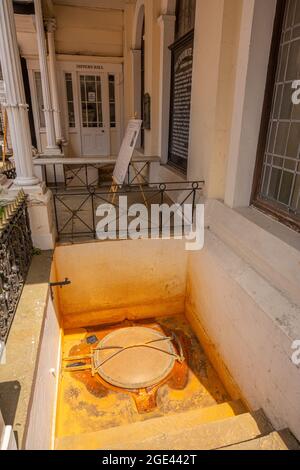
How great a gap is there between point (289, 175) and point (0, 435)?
268cm

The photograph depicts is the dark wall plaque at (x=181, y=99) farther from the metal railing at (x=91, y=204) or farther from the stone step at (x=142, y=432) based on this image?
the stone step at (x=142, y=432)

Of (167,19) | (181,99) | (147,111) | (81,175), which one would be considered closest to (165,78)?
(181,99)

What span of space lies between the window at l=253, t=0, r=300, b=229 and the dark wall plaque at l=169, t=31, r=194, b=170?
1.78m

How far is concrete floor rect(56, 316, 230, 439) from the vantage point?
98.4 inches

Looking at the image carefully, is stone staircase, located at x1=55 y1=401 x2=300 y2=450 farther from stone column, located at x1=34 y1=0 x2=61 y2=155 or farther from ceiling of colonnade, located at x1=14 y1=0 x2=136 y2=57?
ceiling of colonnade, located at x1=14 y1=0 x2=136 y2=57

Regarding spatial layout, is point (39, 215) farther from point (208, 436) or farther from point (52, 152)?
point (52, 152)

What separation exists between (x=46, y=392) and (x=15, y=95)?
103 inches

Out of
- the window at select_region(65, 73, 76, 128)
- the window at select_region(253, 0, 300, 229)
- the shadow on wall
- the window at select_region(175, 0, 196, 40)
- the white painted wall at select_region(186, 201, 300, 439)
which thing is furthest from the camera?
the window at select_region(65, 73, 76, 128)

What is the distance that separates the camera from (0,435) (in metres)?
1.07

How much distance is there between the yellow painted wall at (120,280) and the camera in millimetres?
3482

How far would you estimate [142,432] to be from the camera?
2172mm

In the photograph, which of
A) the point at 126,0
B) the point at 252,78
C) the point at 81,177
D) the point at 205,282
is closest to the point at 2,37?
the point at 252,78

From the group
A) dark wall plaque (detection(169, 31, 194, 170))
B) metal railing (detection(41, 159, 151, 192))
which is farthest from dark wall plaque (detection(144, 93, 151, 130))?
dark wall plaque (detection(169, 31, 194, 170))
